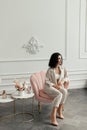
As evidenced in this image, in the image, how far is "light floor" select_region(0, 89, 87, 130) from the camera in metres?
3.84

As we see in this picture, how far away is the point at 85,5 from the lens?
5.98 m

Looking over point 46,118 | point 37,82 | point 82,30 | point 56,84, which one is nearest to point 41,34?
point 82,30

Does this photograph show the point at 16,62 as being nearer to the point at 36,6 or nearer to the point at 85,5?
the point at 36,6

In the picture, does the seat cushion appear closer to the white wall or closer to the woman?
the woman

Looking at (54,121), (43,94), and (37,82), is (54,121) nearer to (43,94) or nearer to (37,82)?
(43,94)

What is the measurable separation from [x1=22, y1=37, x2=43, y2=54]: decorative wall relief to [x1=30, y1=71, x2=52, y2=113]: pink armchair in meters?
1.30

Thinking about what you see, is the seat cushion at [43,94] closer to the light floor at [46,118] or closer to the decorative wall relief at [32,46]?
the light floor at [46,118]

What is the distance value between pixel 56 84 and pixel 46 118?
1.90 ft

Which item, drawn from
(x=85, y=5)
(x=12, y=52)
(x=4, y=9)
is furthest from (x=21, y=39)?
(x=85, y=5)

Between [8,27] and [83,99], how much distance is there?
2.16m

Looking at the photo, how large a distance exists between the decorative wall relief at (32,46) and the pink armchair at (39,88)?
1.30 m

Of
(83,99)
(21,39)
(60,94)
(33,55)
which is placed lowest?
(83,99)

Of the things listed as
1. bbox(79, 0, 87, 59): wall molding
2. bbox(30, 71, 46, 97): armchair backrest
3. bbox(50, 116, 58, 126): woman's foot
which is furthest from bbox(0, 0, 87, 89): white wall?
bbox(50, 116, 58, 126): woman's foot

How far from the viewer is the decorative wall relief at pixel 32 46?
567 cm
